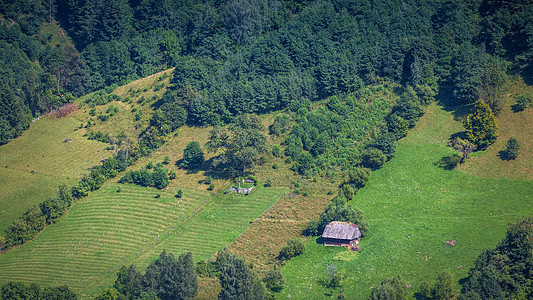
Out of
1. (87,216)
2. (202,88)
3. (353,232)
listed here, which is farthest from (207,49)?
(353,232)

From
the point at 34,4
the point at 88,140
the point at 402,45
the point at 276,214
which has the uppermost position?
the point at 34,4

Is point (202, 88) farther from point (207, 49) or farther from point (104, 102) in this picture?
point (104, 102)

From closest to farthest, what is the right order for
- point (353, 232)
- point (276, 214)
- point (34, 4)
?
1. point (353, 232)
2. point (276, 214)
3. point (34, 4)

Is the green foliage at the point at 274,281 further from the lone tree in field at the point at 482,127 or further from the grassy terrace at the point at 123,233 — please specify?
the lone tree in field at the point at 482,127

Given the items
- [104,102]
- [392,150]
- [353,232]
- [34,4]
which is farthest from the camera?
[34,4]

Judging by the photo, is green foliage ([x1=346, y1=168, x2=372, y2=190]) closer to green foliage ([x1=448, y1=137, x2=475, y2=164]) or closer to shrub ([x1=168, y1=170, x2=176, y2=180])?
green foliage ([x1=448, y1=137, x2=475, y2=164])

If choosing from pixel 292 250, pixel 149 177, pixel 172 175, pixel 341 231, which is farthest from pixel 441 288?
pixel 149 177

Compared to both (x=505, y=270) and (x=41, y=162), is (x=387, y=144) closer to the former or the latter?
(x=505, y=270)
